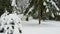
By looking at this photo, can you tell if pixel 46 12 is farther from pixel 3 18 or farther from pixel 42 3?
pixel 3 18

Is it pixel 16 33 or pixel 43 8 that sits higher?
pixel 43 8

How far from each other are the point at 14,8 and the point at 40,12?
2.92m

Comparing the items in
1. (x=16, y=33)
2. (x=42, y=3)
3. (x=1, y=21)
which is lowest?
(x=16, y=33)

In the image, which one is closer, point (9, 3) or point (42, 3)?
point (42, 3)

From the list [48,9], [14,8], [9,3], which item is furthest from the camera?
[14,8]

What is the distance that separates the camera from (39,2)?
1249cm

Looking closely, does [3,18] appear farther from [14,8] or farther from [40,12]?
[14,8]

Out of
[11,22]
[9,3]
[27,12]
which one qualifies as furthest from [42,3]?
[11,22]

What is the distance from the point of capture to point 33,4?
1262cm

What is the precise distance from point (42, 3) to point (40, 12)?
26.2 inches

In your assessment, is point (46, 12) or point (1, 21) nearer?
point (1, 21)

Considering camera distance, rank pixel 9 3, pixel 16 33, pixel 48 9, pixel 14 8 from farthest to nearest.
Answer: pixel 14 8 → pixel 9 3 → pixel 48 9 → pixel 16 33

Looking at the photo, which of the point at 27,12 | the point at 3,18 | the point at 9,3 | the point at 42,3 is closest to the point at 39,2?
the point at 42,3

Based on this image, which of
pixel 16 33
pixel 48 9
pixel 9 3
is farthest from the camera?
pixel 9 3
